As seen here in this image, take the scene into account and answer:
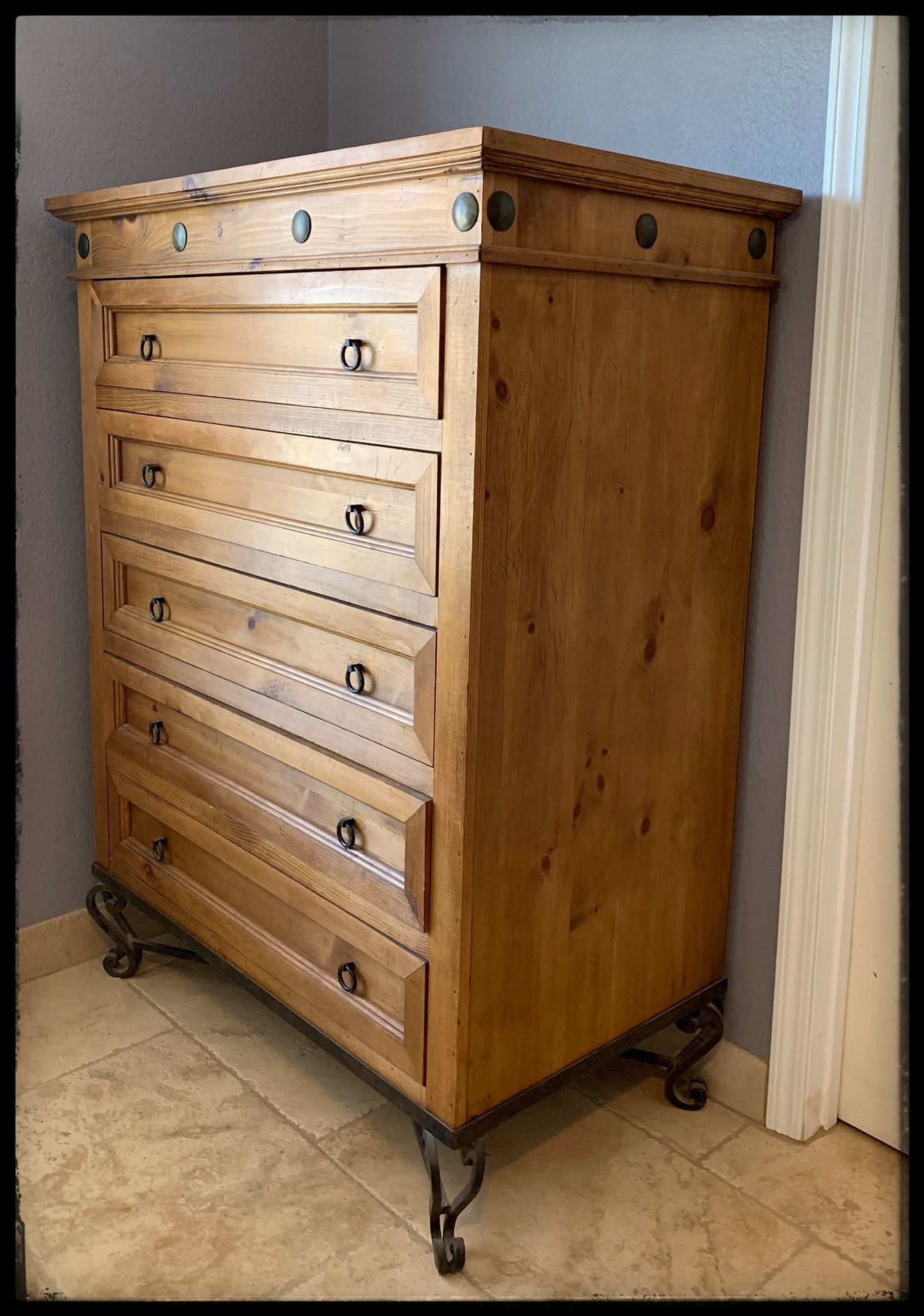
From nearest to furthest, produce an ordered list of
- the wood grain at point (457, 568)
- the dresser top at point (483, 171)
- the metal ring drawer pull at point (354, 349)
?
the dresser top at point (483, 171) → the wood grain at point (457, 568) → the metal ring drawer pull at point (354, 349)

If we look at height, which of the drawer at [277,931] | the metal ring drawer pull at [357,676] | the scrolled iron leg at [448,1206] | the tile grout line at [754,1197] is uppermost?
the metal ring drawer pull at [357,676]

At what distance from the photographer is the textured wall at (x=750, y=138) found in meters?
1.63

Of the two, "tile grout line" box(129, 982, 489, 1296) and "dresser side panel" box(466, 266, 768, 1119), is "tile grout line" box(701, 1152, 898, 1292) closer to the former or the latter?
"dresser side panel" box(466, 266, 768, 1119)

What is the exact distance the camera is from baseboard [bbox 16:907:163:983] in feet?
7.39

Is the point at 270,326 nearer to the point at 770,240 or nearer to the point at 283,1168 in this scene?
the point at 770,240

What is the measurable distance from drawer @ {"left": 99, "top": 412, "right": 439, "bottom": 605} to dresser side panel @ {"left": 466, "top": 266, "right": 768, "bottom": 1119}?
0.42ft

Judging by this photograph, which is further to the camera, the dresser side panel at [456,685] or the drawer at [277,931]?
the drawer at [277,931]

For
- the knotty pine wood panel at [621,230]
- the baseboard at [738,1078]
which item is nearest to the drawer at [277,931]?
the baseboard at [738,1078]

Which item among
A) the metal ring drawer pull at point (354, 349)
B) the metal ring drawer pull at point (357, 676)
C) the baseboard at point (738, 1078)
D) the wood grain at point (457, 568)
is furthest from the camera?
the baseboard at point (738, 1078)

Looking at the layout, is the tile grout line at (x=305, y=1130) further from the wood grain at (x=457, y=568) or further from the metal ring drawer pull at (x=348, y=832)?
the metal ring drawer pull at (x=348, y=832)

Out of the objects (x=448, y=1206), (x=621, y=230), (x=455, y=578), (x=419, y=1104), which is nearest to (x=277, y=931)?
(x=419, y=1104)

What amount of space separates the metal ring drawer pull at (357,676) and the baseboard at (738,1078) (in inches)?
34.4

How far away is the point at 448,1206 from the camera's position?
5.12ft
